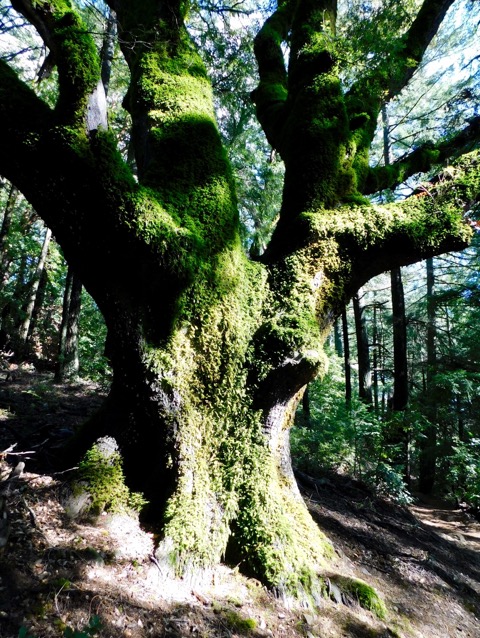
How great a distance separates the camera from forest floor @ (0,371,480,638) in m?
2.07

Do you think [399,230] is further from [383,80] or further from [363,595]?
[363,595]

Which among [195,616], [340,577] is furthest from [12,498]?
[340,577]

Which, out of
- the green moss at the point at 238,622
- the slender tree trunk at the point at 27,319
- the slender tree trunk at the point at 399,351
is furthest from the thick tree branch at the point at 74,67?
the slender tree trunk at the point at 27,319

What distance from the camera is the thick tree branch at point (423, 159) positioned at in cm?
475

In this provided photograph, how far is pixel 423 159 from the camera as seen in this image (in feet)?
16.4

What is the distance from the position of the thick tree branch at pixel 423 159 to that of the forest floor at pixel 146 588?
167 inches

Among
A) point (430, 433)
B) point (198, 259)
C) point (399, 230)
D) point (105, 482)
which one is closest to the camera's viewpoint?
point (105, 482)

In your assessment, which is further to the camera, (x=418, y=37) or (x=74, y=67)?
(x=418, y=37)

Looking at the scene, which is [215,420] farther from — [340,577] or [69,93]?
[69,93]

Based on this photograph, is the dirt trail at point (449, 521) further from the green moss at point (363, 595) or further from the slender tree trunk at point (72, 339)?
the slender tree trunk at point (72, 339)

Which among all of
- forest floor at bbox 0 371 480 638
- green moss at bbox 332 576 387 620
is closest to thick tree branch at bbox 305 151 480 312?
green moss at bbox 332 576 387 620

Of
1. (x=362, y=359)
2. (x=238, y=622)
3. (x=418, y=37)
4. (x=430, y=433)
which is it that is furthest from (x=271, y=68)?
(x=430, y=433)

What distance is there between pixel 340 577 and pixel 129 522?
1.75 m

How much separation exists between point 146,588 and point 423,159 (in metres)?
5.69
